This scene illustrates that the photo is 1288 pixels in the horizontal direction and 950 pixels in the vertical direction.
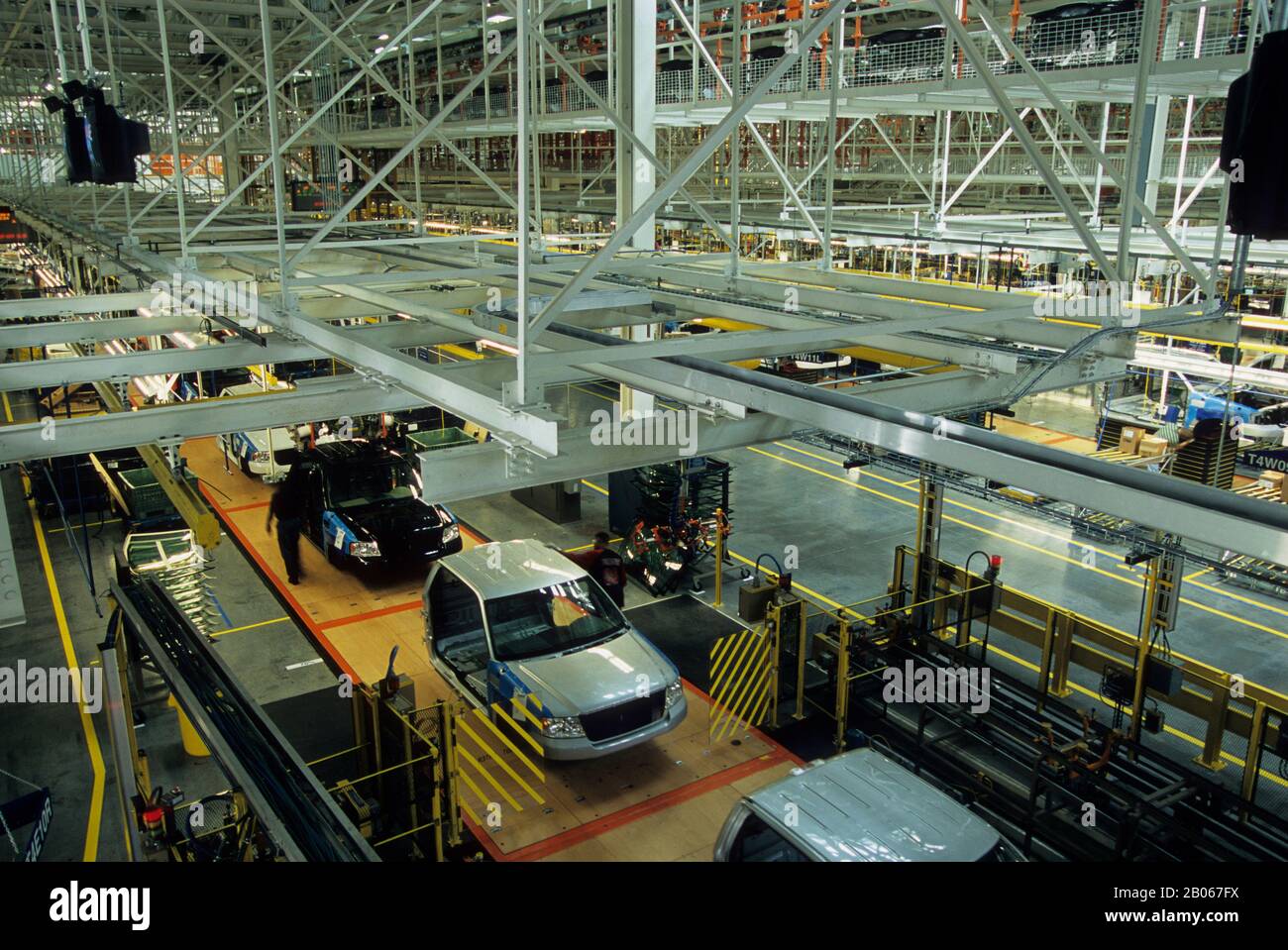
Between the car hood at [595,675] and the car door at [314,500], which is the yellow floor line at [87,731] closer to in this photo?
the car door at [314,500]

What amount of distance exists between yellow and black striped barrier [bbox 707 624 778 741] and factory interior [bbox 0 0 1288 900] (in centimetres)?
4

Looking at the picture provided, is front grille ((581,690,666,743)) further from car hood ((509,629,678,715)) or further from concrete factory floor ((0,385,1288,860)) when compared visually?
concrete factory floor ((0,385,1288,860))

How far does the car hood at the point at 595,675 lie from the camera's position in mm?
8195

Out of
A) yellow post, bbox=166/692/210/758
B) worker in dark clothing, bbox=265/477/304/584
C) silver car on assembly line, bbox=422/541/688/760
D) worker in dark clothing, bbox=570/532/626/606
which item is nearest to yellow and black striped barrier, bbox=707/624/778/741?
silver car on assembly line, bbox=422/541/688/760

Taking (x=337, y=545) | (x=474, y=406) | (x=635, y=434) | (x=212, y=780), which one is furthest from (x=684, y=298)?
(x=337, y=545)

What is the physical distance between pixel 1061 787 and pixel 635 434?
180 inches

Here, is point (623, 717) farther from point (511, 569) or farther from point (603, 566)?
point (603, 566)

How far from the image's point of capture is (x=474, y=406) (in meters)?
4.44

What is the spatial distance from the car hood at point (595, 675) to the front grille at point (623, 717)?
6 centimetres

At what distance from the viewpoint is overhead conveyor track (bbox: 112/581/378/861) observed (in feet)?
14.9

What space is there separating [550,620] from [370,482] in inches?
211

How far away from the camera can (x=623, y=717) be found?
27.2 feet

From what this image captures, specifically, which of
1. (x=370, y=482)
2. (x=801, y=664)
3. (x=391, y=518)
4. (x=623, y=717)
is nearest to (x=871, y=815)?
(x=623, y=717)
